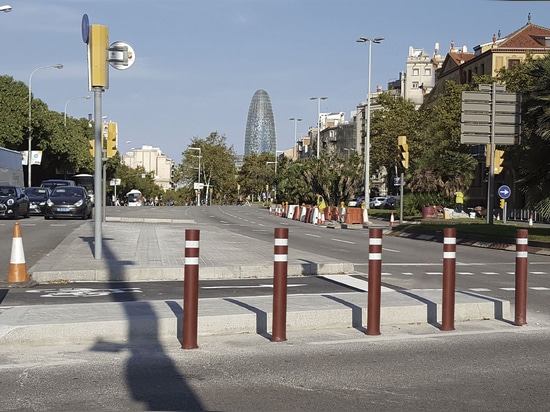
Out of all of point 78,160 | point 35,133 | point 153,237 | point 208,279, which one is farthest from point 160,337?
point 78,160

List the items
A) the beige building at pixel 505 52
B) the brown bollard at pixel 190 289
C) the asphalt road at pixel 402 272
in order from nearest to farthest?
the brown bollard at pixel 190 289, the asphalt road at pixel 402 272, the beige building at pixel 505 52

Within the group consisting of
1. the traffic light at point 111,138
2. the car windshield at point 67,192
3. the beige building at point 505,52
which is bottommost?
the car windshield at point 67,192

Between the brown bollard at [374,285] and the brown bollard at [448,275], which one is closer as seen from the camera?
the brown bollard at [374,285]

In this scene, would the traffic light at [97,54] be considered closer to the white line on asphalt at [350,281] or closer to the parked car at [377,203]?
the white line on asphalt at [350,281]

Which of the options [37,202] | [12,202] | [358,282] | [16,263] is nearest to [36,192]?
[37,202]

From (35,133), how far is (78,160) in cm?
1442

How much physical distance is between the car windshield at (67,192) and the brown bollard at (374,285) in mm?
32957

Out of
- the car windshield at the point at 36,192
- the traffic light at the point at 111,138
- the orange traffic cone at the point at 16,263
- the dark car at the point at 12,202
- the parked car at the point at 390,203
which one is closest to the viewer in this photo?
the orange traffic cone at the point at 16,263

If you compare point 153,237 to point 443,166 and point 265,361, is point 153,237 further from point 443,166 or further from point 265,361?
point 443,166

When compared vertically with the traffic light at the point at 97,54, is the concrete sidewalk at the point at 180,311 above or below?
below

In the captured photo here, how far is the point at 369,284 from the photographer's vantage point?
8.73 meters

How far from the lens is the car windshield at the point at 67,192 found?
40.2 meters

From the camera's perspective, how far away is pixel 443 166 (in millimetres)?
57000

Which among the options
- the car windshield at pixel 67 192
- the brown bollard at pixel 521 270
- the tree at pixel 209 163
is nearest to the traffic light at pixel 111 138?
the car windshield at pixel 67 192
